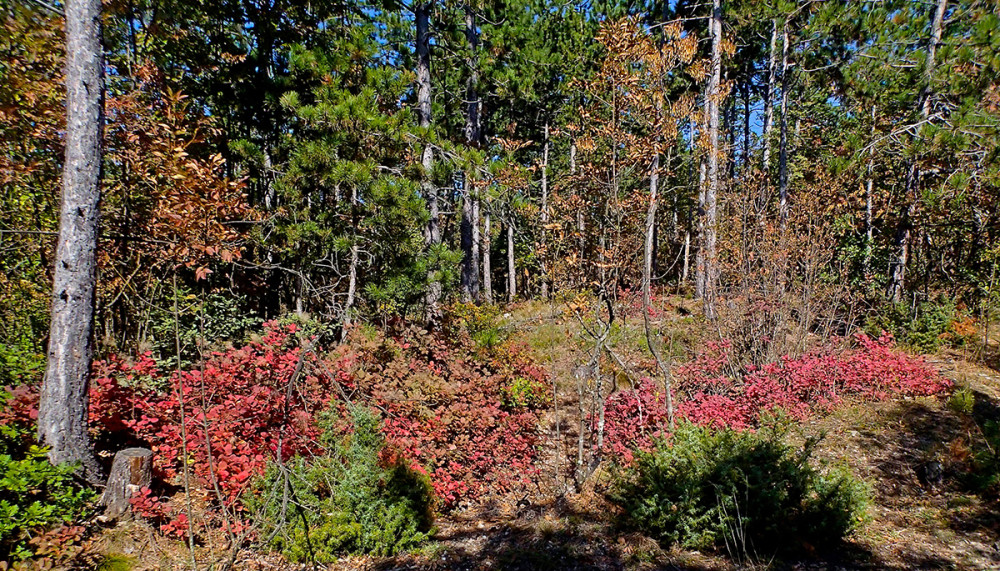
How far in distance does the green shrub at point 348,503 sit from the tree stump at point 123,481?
961 millimetres

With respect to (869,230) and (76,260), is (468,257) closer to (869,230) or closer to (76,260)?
(76,260)

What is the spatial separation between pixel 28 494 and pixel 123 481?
0.61 metres

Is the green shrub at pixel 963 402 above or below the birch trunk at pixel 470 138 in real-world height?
below

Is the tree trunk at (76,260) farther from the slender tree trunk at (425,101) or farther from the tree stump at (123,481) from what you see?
the slender tree trunk at (425,101)

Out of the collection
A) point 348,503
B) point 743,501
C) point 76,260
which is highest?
point 76,260

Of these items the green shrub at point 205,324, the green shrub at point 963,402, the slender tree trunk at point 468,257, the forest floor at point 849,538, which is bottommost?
the forest floor at point 849,538

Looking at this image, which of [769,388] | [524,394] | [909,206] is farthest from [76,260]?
[909,206]

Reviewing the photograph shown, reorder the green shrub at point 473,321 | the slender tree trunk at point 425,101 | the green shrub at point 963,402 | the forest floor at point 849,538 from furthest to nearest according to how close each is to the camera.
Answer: the slender tree trunk at point 425,101 → the green shrub at point 473,321 → the green shrub at point 963,402 → the forest floor at point 849,538

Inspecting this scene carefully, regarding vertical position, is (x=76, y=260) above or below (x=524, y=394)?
above

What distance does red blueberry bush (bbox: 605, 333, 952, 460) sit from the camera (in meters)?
5.96

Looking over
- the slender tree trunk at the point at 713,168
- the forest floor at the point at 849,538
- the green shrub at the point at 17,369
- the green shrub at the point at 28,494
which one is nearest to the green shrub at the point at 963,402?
the forest floor at the point at 849,538

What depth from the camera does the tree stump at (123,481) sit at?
3.84 meters

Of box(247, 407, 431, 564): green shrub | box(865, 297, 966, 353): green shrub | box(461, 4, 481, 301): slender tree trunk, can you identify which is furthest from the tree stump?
box(865, 297, 966, 353): green shrub

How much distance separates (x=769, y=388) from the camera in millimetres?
6535
